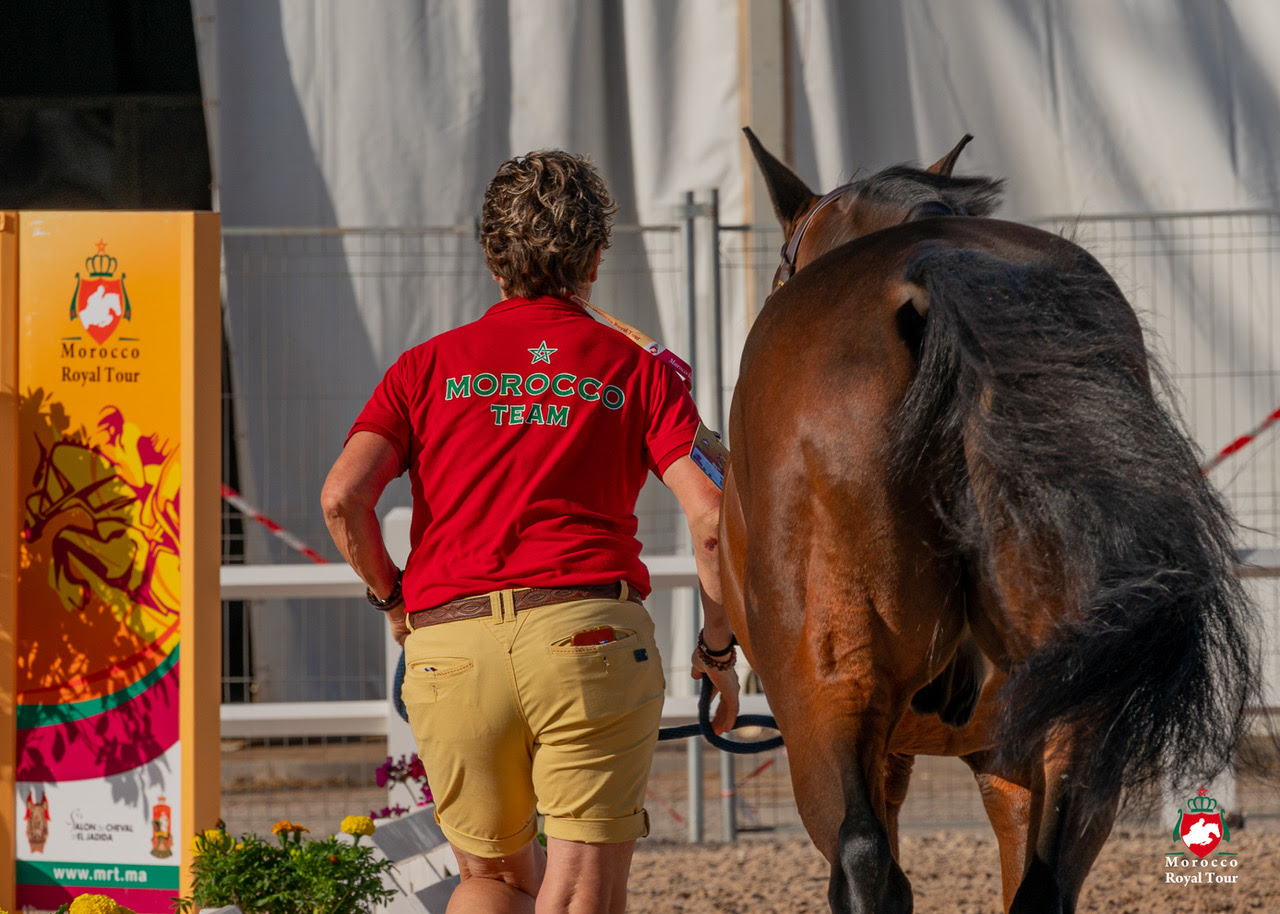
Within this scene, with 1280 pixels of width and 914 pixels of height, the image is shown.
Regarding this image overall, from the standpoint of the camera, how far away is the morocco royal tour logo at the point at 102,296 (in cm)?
330

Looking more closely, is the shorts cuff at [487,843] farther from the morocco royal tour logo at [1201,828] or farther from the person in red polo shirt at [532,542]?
the morocco royal tour logo at [1201,828]

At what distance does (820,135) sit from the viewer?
251 inches

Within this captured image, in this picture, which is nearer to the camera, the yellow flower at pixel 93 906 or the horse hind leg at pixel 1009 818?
the horse hind leg at pixel 1009 818

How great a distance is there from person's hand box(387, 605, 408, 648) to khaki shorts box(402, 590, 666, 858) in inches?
8.7

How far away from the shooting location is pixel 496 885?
2191mm

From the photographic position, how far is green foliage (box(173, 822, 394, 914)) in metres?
2.88

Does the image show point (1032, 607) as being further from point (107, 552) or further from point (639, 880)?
point (639, 880)

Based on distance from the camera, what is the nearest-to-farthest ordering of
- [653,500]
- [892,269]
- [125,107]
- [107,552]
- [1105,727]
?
[1105,727] < [892,269] < [107,552] < [653,500] < [125,107]

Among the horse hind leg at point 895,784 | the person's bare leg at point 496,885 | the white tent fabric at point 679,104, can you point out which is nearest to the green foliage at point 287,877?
the person's bare leg at point 496,885

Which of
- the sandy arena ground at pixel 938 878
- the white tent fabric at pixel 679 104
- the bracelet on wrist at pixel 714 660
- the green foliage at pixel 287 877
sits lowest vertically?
the sandy arena ground at pixel 938 878

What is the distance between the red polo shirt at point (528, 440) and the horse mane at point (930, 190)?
2.24 ft

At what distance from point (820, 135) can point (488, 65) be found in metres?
1.67

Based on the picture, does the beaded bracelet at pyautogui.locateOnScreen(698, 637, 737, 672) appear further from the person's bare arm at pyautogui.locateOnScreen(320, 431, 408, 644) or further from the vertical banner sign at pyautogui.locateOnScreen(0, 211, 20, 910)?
the vertical banner sign at pyautogui.locateOnScreen(0, 211, 20, 910)

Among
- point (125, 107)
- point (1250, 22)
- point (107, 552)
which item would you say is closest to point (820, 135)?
point (1250, 22)
